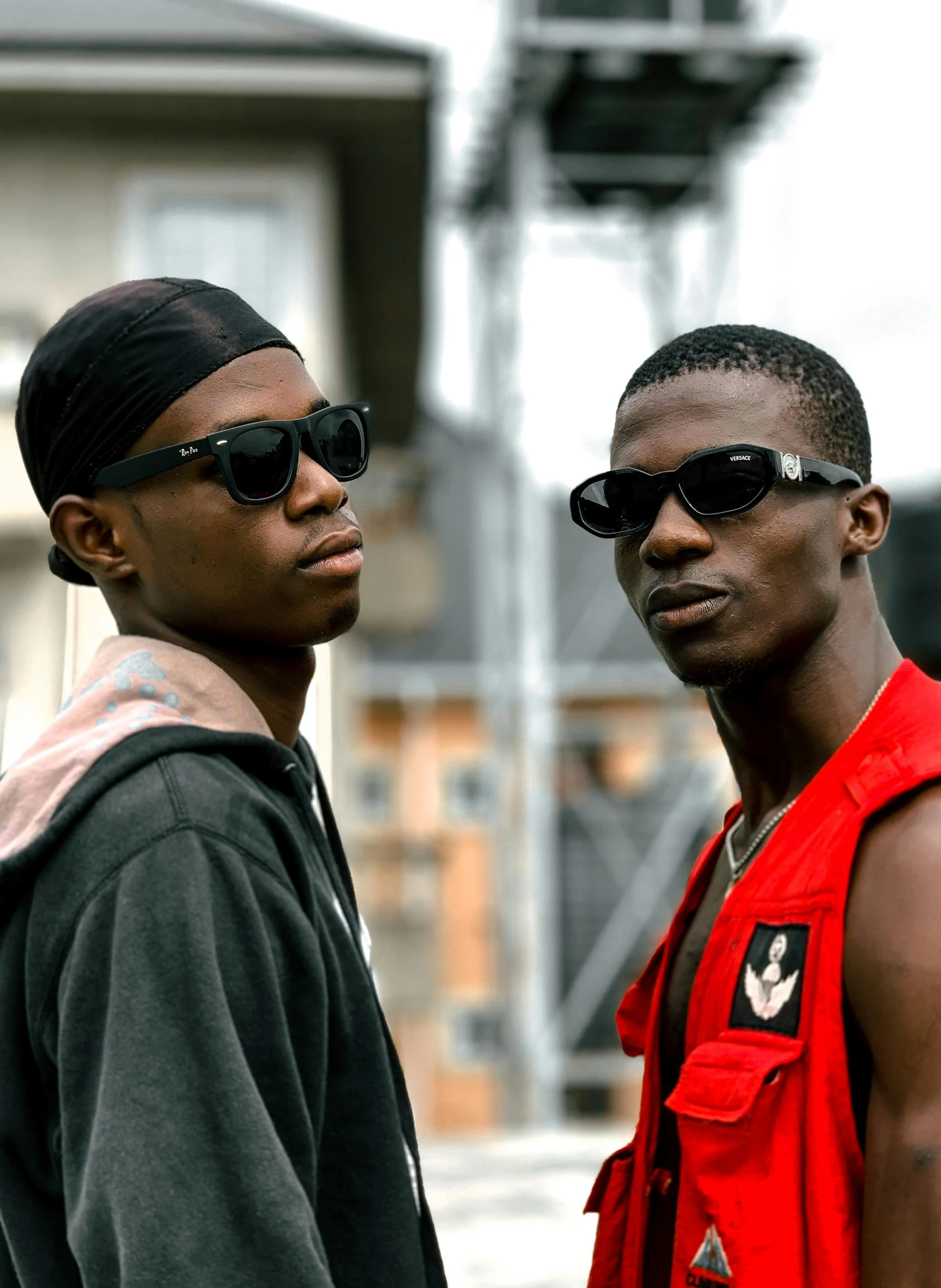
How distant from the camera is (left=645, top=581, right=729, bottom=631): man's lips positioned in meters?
2.27

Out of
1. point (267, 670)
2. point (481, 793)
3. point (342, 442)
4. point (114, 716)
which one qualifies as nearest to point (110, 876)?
point (114, 716)

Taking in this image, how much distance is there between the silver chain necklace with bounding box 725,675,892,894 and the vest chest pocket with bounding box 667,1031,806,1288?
363 mm

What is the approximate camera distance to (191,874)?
5.41 feet

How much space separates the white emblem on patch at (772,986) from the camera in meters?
2.10

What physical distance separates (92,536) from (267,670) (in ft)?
0.88

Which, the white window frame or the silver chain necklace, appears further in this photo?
the white window frame

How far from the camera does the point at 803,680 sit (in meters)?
2.31

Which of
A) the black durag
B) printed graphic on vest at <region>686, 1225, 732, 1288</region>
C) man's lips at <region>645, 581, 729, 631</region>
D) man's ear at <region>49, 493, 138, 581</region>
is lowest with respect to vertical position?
printed graphic on vest at <region>686, 1225, 732, 1288</region>

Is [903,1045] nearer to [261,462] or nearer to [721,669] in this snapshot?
[721,669]

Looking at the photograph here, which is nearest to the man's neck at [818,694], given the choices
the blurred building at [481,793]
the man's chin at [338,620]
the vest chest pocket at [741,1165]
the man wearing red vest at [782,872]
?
the man wearing red vest at [782,872]

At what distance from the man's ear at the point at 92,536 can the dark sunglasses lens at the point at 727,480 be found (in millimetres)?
798

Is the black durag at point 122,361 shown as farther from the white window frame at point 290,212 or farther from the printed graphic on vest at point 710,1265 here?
the white window frame at point 290,212

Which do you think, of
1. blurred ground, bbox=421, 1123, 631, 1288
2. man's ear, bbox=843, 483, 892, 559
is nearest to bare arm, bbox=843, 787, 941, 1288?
man's ear, bbox=843, 483, 892, 559

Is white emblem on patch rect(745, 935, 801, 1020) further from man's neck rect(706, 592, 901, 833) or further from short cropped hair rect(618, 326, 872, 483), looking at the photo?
short cropped hair rect(618, 326, 872, 483)
